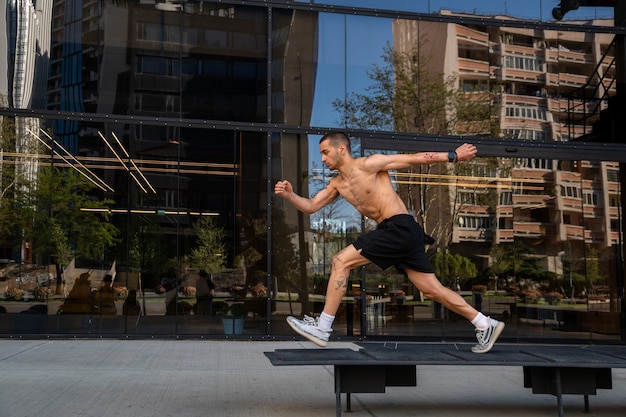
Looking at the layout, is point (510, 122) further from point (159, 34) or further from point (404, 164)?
point (404, 164)

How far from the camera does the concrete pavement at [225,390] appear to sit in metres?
6.70

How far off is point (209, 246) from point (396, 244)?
7.82 metres

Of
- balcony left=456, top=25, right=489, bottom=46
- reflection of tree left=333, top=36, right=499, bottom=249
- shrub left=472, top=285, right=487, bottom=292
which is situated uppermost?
balcony left=456, top=25, right=489, bottom=46

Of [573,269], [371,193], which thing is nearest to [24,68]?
[371,193]

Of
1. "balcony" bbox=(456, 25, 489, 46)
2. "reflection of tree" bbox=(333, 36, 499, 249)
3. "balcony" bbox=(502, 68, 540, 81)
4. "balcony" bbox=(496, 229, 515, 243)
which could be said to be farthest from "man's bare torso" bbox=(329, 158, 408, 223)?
"balcony" bbox=(502, 68, 540, 81)

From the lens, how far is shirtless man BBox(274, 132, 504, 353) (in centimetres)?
661

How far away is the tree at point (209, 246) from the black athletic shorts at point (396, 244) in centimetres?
757

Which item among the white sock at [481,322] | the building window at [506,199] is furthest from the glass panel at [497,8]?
the white sock at [481,322]

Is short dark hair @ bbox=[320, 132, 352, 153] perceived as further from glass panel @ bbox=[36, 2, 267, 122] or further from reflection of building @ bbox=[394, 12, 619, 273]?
reflection of building @ bbox=[394, 12, 619, 273]

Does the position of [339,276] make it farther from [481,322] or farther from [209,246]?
[209,246]

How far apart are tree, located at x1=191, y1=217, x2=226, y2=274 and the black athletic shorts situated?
24.8 feet

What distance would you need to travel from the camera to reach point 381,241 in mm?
6609

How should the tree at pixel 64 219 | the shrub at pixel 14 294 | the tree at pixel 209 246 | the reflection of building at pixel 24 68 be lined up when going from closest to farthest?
the shrub at pixel 14 294
the tree at pixel 64 219
the reflection of building at pixel 24 68
the tree at pixel 209 246

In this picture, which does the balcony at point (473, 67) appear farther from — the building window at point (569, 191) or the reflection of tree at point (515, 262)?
the reflection of tree at point (515, 262)
